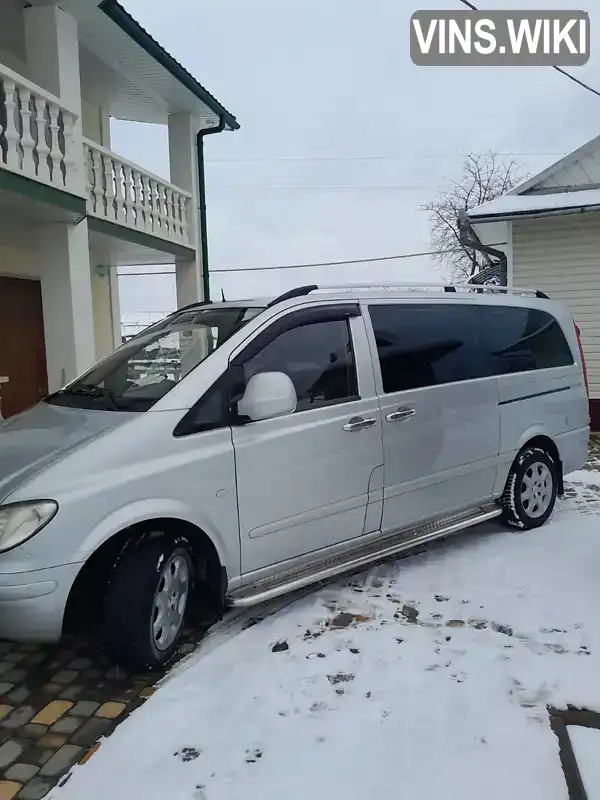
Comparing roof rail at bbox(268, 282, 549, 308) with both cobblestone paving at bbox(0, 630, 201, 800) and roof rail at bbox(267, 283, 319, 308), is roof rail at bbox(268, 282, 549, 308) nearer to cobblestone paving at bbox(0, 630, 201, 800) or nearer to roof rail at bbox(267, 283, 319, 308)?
roof rail at bbox(267, 283, 319, 308)

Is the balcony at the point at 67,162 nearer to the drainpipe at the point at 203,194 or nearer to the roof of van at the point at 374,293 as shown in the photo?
the drainpipe at the point at 203,194

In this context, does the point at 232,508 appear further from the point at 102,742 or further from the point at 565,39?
the point at 565,39

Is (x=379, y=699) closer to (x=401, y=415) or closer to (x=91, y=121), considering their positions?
(x=401, y=415)

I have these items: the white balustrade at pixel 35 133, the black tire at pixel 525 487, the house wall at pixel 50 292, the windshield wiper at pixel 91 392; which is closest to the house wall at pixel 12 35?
the white balustrade at pixel 35 133

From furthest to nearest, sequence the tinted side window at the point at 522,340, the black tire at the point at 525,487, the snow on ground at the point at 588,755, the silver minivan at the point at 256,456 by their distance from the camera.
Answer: the black tire at the point at 525,487, the tinted side window at the point at 522,340, the silver minivan at the point at 256,456, the snow on ground at the point at 588,755

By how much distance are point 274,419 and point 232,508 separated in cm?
52

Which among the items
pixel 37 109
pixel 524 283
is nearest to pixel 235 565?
pixel 37 109

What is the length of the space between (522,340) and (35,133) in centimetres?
489

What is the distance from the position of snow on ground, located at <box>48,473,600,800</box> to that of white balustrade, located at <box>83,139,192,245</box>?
571 centimetres

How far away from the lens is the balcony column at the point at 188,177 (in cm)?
1062

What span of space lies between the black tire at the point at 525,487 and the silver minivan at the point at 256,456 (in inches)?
0.7

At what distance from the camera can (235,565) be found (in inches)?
133

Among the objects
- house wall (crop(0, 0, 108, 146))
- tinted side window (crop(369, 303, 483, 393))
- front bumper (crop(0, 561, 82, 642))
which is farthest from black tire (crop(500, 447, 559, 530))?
house wall (crop(0, 0, 108, 146))

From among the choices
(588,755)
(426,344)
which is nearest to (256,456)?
(426,344)
